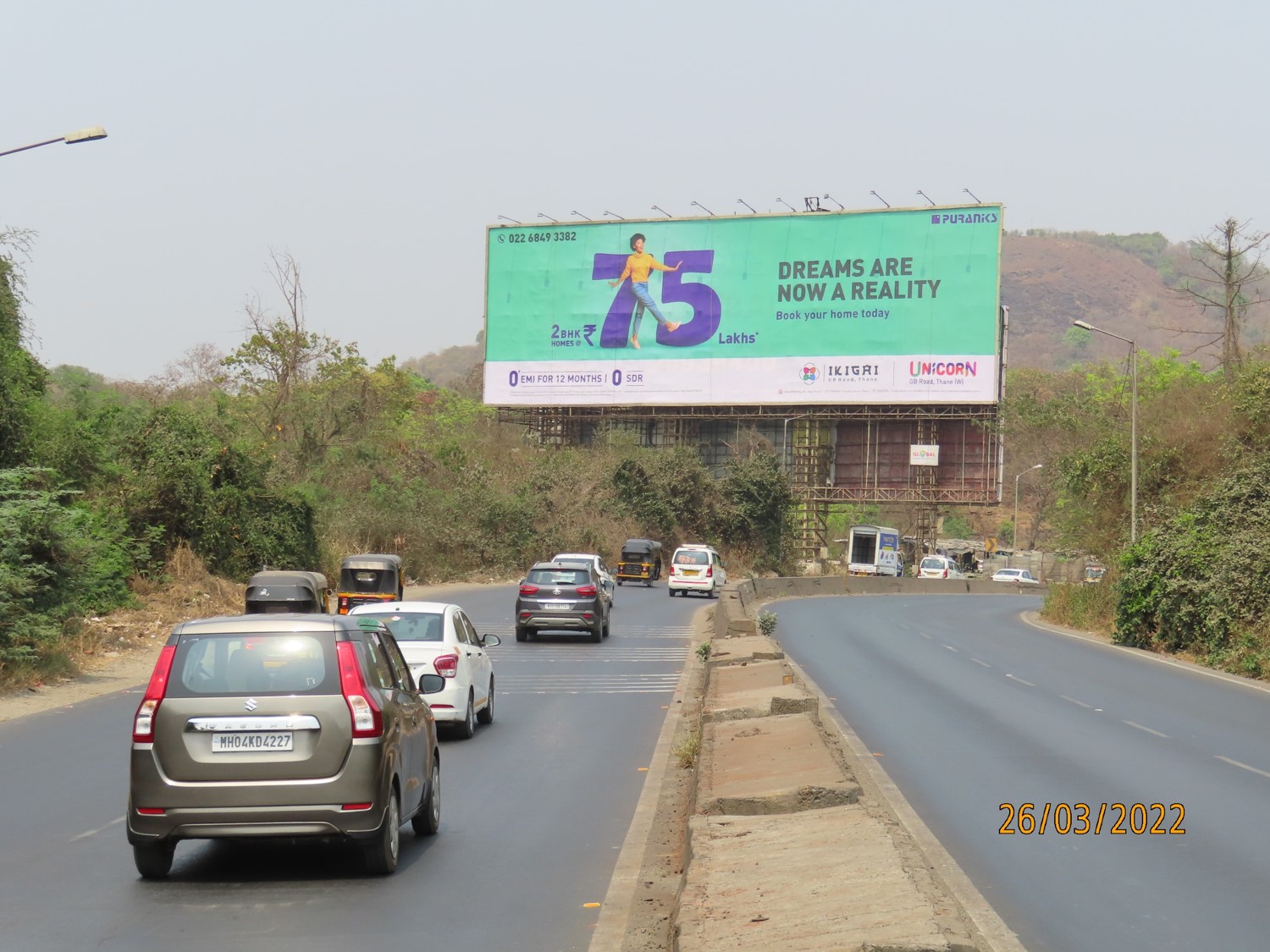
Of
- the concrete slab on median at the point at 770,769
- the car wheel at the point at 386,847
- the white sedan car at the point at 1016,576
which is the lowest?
the white sedan car at the point at 1016,576

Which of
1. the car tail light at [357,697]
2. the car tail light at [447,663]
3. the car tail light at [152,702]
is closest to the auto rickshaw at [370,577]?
the car tail light at [447,663]

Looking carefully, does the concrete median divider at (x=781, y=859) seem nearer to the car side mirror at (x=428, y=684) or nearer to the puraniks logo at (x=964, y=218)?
the car side mirror at (x=428, y=684)

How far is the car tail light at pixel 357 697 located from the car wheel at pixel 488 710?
8.75m

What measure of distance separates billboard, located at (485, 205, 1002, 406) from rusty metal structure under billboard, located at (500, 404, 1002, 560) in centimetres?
363

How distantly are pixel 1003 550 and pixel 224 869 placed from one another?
427 feet

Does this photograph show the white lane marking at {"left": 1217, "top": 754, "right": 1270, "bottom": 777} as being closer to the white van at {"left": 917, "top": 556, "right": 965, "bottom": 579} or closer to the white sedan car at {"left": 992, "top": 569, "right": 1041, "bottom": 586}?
the white sedan car at {"left": 992, "top": 569, "right": 1041, "bottom": 586}

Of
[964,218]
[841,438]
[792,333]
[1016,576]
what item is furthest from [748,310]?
[1016,576]

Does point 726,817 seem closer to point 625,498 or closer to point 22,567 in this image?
point 22,567

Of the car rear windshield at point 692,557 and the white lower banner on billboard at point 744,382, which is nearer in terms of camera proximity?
the car rear windshield at point 692,557

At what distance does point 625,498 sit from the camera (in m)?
79.6

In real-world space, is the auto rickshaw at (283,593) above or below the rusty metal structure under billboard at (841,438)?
below

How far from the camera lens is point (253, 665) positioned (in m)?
8.78

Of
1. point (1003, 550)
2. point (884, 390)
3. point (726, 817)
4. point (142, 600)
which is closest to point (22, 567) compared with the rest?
point (142, 600)

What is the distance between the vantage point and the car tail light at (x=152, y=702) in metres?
8.61
